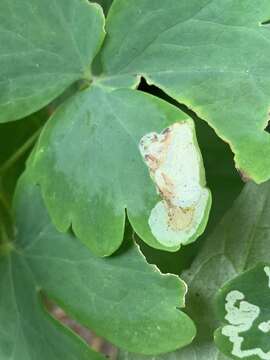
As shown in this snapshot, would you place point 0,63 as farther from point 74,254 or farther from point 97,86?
point 74,254

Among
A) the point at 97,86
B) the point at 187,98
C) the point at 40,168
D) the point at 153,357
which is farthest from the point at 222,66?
the point at 153,357

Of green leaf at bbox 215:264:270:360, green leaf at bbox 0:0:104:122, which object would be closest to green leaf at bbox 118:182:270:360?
green leaf at bbox 215:264:270:360

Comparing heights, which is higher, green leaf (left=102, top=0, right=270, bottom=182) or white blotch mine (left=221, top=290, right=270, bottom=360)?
green leaf (left=102, top=0, right=270, bottom=182)

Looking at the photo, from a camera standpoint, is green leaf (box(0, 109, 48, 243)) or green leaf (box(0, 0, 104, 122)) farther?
green leaf (box(0, 109, 48, 243))

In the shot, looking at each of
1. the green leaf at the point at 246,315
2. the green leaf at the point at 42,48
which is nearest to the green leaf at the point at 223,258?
the green leaf at the point at 246,315

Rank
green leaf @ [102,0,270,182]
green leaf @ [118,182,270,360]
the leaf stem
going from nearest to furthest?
1. green leaf @ [102,0,270,182]
2. green leaf @ [118,182,270,360]
3. the leaf stem

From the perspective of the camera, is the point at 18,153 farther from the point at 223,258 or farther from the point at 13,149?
the point at 223,258

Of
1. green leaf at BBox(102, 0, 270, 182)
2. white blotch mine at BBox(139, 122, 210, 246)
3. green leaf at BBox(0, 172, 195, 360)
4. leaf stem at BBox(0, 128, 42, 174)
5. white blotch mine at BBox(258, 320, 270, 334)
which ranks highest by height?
green leaf at BBox(102, 0, 270, 182)

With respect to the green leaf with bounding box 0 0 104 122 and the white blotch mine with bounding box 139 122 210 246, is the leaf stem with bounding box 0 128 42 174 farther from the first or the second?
the white blotch mine with bounding box 139 122 210 246
